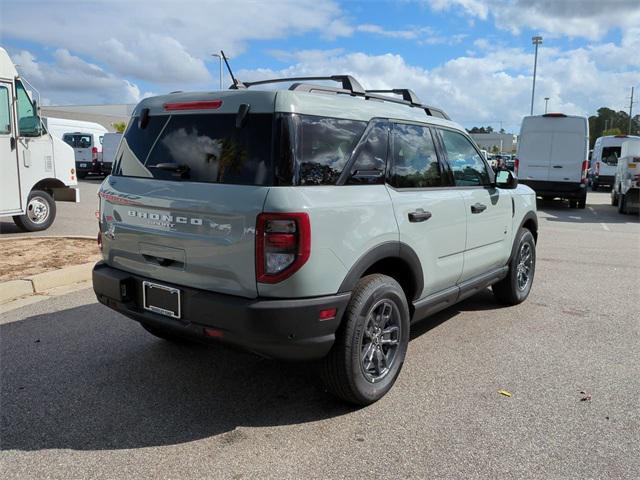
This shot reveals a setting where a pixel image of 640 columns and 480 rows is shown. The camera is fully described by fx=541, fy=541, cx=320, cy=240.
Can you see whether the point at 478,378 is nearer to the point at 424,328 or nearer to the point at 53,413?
the point at 424,328

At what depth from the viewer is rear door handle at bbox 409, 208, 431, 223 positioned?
145 inches

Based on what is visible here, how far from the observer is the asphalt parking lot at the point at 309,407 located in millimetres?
2846

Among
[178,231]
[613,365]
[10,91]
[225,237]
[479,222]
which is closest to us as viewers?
[225,237]

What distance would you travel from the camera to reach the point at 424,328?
5.00 meters

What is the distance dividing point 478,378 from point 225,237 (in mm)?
2178

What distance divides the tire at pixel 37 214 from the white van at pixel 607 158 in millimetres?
24381

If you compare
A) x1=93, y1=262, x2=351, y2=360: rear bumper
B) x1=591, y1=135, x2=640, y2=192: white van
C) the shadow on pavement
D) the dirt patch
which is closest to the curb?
the dirt patch

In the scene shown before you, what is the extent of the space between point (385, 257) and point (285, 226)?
2.72 feet

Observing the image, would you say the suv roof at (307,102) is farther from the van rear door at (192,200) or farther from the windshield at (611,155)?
the windshield at (611,155)

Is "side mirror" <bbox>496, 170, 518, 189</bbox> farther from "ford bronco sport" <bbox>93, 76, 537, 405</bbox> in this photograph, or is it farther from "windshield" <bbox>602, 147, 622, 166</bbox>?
"windshield" <bbox>602, 147, 622, 166</bbox>

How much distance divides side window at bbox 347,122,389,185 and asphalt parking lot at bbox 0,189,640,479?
4.79 feet

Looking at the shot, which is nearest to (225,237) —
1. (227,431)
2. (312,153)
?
(312,153)

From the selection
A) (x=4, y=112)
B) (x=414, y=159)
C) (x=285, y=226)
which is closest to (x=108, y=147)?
(x=4, y=112)

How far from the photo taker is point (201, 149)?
3277 mm
